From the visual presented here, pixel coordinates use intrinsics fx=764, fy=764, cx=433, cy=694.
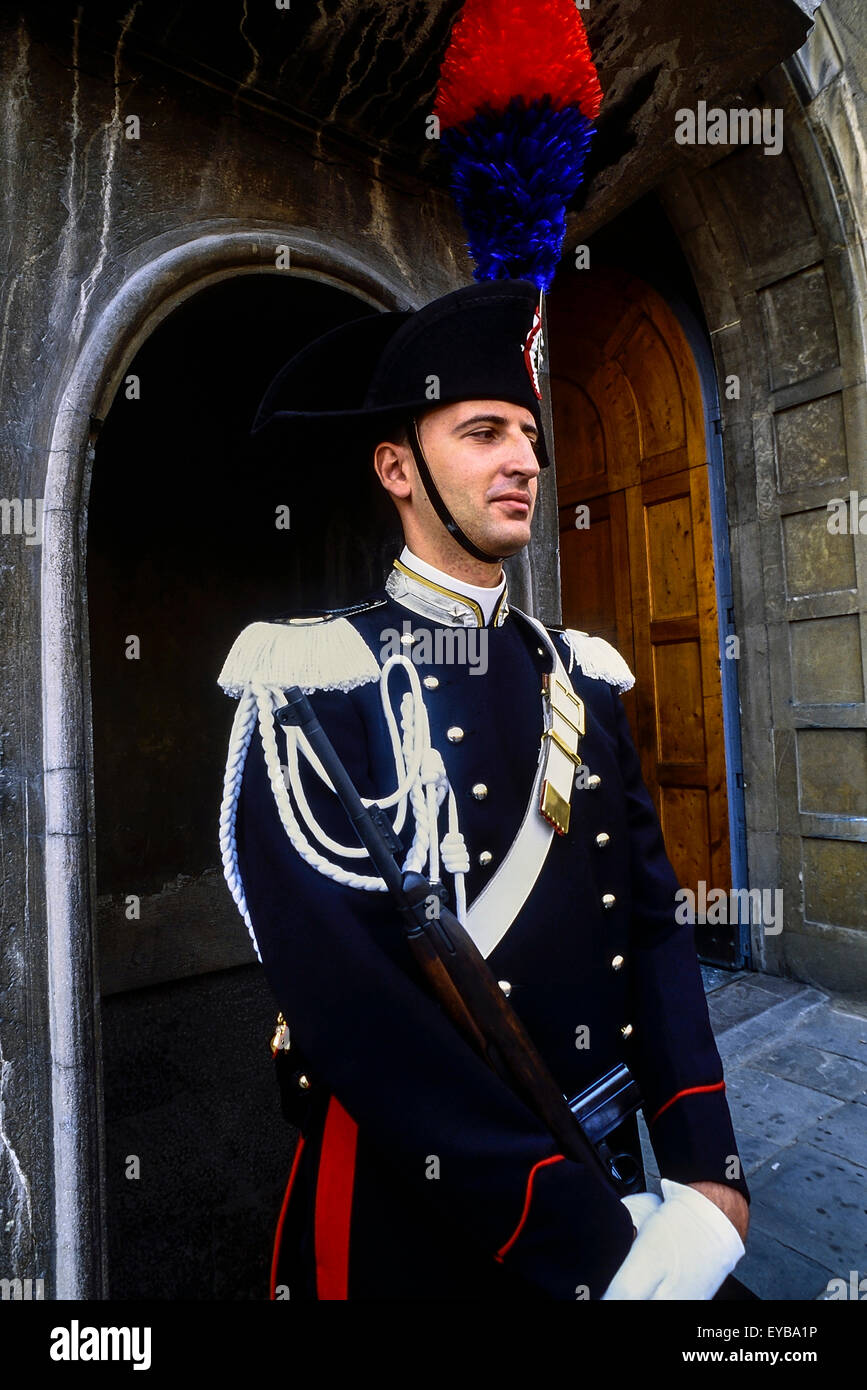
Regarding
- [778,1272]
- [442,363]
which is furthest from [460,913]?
[778,1272]

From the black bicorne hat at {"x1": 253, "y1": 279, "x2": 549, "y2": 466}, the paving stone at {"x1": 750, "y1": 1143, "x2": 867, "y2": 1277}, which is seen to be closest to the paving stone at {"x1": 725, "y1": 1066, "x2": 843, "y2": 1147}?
the paving stone at {"x1": 750, "y1": 1143, "x2": 867, "y2": 1277}

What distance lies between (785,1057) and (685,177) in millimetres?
4531

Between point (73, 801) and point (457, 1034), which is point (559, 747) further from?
point (73, 801)

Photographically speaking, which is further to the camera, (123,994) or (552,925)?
(123,994)

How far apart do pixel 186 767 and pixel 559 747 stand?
6.27 ft

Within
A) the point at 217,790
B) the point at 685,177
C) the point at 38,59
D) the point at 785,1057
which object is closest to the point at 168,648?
the point at 217,790

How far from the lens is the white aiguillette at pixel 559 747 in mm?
1367

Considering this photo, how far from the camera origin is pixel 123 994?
2.70 m

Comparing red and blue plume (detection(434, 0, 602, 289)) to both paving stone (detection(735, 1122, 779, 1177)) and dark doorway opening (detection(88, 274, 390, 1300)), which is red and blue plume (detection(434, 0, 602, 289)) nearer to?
dark doorway opening (detection(88, 274, 390, 1300))

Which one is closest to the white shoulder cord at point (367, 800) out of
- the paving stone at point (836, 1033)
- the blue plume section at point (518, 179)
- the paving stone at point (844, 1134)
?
the blue plume section at point (518, 179)

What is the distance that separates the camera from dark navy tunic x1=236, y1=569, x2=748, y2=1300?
1.03 meters

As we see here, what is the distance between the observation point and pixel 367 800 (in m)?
1.23

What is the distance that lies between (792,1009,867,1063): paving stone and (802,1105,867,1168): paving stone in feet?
1.55
